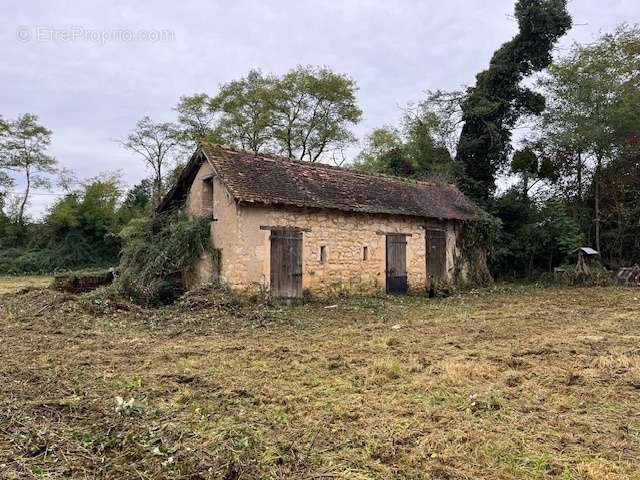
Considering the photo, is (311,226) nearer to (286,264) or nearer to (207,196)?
(286,264)

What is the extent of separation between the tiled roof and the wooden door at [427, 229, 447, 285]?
69 centimetres

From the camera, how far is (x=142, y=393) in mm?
4934

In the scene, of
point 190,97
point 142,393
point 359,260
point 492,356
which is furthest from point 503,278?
point 190,97

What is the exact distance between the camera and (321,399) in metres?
4.78

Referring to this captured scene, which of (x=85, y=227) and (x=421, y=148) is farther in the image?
(x=85, y=227)

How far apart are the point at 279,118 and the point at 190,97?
713cm

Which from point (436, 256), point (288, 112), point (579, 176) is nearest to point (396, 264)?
point (436, 256)

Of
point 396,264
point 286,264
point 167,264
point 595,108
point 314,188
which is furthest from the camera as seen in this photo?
point 595,108

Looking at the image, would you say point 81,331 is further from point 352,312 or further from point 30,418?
point 352,312

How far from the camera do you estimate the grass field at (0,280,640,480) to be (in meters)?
3.34

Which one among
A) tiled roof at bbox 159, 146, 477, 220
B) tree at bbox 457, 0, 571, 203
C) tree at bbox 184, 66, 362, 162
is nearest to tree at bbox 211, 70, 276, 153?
tree at bbox 184, 66, 362, 162

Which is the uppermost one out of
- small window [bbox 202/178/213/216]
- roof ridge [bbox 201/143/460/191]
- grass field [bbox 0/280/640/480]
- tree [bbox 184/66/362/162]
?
tree [bbox 184/66/362/162]

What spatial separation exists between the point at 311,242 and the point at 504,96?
1308 centimetres

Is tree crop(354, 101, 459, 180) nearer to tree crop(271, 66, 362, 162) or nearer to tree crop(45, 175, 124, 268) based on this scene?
tree crop(271, 66, 362, 162)
